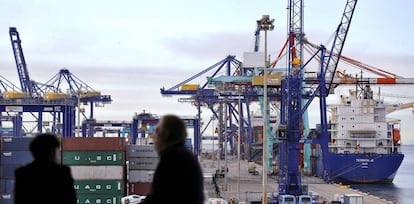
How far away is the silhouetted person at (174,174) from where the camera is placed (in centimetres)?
423

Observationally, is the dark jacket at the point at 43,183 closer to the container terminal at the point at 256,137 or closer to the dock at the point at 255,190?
the container terminal at the point at 256,137

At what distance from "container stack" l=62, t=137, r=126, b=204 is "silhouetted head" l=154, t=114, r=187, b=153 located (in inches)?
1044

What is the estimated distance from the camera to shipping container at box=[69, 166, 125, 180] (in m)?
Answer: 30.6

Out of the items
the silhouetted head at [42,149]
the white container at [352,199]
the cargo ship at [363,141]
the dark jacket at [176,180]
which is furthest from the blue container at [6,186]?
the cargo ship at [363,141]

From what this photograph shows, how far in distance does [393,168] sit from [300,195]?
1366 inches

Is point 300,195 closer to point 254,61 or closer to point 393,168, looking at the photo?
point 254,61

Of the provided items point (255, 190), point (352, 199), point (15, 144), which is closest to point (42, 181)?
point (15, 144)

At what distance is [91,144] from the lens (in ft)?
102

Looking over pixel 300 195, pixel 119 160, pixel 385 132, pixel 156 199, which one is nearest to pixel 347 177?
pixel 385 132

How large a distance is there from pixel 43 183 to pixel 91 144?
88.3 feet

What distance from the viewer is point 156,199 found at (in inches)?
167

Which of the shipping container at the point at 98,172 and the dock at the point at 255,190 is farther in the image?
the dock at the point at 255,190

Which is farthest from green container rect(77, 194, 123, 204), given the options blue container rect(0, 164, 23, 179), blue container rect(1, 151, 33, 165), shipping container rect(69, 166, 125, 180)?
blue container rect(0, 164, 23, 179)

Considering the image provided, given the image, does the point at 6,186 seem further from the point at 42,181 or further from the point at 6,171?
the point at 42,181
